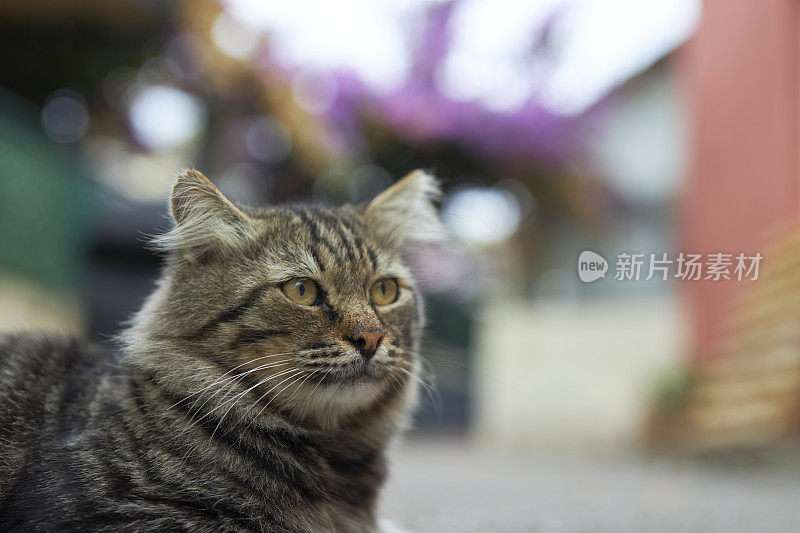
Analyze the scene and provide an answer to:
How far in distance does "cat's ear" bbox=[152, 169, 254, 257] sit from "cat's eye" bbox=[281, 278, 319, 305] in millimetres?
188

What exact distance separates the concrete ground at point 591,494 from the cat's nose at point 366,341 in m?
0.57

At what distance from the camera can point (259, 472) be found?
4.70 ft

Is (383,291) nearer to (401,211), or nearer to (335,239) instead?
→ (335,239)

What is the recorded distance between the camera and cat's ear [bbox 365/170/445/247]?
1955 mm

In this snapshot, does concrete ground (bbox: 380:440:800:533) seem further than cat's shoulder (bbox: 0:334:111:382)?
Yes

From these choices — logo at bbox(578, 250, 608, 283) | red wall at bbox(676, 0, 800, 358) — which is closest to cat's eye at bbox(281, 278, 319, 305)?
logo at bbox(578, 250, 608, 283)

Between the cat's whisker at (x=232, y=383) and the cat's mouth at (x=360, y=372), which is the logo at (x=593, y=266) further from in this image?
the cat's whisker at (x=232, y=383)

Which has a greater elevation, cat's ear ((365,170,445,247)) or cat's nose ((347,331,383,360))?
cat's ear ((365,170,445,247))

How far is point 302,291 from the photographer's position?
1557 millimetres

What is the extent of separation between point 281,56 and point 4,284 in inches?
103

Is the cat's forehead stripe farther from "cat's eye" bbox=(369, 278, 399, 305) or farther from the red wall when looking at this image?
the red wall

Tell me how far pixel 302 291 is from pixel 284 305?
2.6 inches

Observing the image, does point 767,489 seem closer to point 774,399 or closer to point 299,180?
point 774,399

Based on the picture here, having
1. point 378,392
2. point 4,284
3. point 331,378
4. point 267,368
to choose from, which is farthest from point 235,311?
point 4,284
